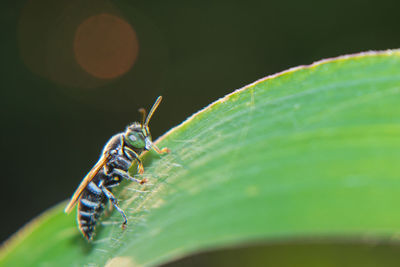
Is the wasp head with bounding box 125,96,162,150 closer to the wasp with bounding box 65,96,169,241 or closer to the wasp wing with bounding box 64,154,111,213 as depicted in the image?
the wasp with bounding box 65,96,169,241

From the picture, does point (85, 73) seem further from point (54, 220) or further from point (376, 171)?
point (376, 171)

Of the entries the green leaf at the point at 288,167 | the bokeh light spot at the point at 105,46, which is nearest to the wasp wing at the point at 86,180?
the green leaf at the point at 288,167

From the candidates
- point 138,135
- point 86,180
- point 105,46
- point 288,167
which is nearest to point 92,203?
point 86,180

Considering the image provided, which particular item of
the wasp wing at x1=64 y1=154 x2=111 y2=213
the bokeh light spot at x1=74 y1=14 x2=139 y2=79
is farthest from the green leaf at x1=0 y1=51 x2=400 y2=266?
the bokeh light spot at x1=74 y1=14 x2=139 y2=79

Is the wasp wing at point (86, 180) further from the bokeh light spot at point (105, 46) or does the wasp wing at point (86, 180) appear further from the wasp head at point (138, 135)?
the bokeh light spot at point (105, 46)

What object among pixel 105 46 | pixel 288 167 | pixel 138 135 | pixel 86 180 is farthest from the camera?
pixel 105 46

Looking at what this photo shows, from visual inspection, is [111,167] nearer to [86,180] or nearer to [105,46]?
[86,180]
